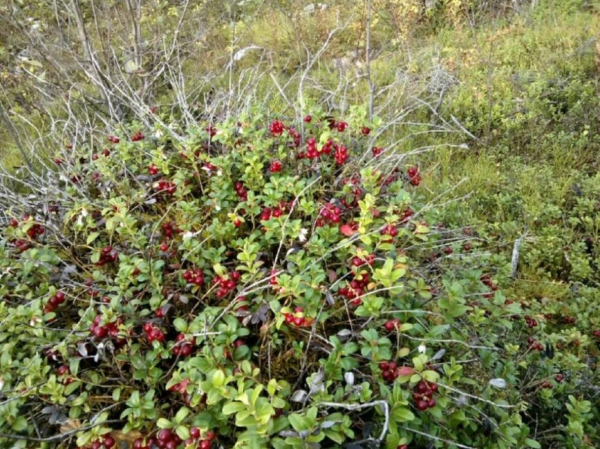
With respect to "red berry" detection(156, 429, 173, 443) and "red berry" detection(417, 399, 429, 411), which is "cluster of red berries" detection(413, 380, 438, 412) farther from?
"red berry" detection(156, 429, 173, 443)

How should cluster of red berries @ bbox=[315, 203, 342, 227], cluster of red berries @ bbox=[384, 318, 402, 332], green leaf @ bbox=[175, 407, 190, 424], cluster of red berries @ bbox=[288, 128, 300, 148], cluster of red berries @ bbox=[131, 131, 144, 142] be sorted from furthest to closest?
cluster of red berries @ bbox=[131, 131, 144, 142], cluster of red berries @ bbox=[288, 128, 300, 148], cluster of red berries @ bbox=[315, 203, 342, 227], cluster of red berries @ bbox=[384, 318, 402, 332], green leaf @ bbox=[175, 407, 190, 424]

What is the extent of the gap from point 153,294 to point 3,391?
18.2 inches

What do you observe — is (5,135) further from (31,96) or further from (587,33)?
(587,33)

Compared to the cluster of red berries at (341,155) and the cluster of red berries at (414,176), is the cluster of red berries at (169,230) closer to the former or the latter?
the cluster of red berries at (341,155)

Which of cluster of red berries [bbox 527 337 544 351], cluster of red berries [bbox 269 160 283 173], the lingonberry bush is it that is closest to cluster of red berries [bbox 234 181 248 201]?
the lingonberry bush

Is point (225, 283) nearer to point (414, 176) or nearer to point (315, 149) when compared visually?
point (315, 149)

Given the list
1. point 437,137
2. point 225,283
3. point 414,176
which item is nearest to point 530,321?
point 414,176

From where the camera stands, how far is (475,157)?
371 cm

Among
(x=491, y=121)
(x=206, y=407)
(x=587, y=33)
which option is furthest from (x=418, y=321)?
(x=587, y=33)

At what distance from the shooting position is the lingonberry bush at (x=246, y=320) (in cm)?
119

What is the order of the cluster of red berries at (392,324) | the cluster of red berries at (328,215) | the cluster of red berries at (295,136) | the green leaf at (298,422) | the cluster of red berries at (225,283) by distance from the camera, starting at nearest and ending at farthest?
the green leaf at (298,422), the cluster of red berries at (392,324), the cluster of red berries at (225,283), the cluster of red berries at (328,215), the cluster of red berries at (295,136)

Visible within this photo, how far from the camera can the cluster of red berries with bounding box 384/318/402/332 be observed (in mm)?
1272

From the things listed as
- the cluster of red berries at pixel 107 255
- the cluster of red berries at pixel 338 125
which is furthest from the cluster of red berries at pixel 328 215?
the cluster of red berries at pixel 107 255

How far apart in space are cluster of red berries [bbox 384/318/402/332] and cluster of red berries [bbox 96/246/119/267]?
0.93 meters
